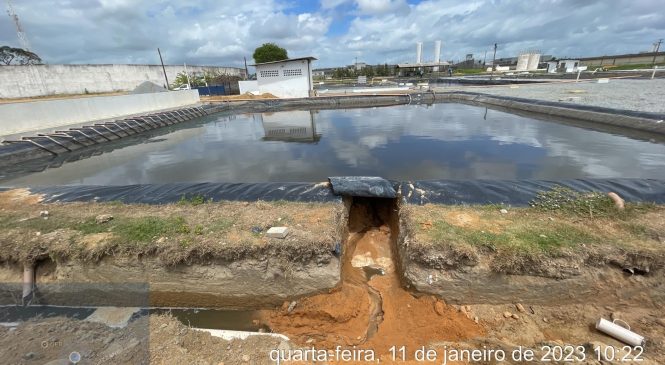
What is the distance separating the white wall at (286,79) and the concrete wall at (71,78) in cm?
1618

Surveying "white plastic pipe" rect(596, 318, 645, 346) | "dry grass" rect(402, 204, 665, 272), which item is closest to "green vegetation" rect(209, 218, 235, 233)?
"dry grass" rect(402, 204, 665, 272)

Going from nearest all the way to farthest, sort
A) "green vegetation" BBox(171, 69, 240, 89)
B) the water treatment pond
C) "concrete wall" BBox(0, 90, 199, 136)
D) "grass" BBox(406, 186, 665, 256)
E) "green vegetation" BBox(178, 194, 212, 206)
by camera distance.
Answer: "grass" BBox(406, 186, 665, 256), "green vegetation" BBox(178, 194, 212, 206), the water treatment pond, "concrete wall" BBox(0, 90, 199, 136), "green vegetation" BBox(171, 69, 240, 89)

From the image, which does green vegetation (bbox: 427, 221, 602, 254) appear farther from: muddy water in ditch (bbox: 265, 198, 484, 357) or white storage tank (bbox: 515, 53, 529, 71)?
white storage tank (bbox: 515, 53, 529, 71)

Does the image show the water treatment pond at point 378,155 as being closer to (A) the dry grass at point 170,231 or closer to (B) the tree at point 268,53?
(A) the dry grass at point 170,231

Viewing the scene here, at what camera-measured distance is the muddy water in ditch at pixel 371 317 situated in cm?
258

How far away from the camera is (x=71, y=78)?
23875 mm

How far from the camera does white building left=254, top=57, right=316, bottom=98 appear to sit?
68.1ft

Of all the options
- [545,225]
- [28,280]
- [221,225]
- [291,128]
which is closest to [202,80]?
[291,128]

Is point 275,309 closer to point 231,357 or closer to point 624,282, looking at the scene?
point 231,357

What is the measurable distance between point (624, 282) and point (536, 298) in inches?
32.2

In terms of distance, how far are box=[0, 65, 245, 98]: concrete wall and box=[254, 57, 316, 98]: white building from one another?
53.1ft

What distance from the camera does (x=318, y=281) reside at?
10.1 ft

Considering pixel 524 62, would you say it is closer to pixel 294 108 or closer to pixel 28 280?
pixel 294 108

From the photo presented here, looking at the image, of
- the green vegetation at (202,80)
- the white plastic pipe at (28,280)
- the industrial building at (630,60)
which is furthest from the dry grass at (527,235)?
the industrial building at (630,60)
